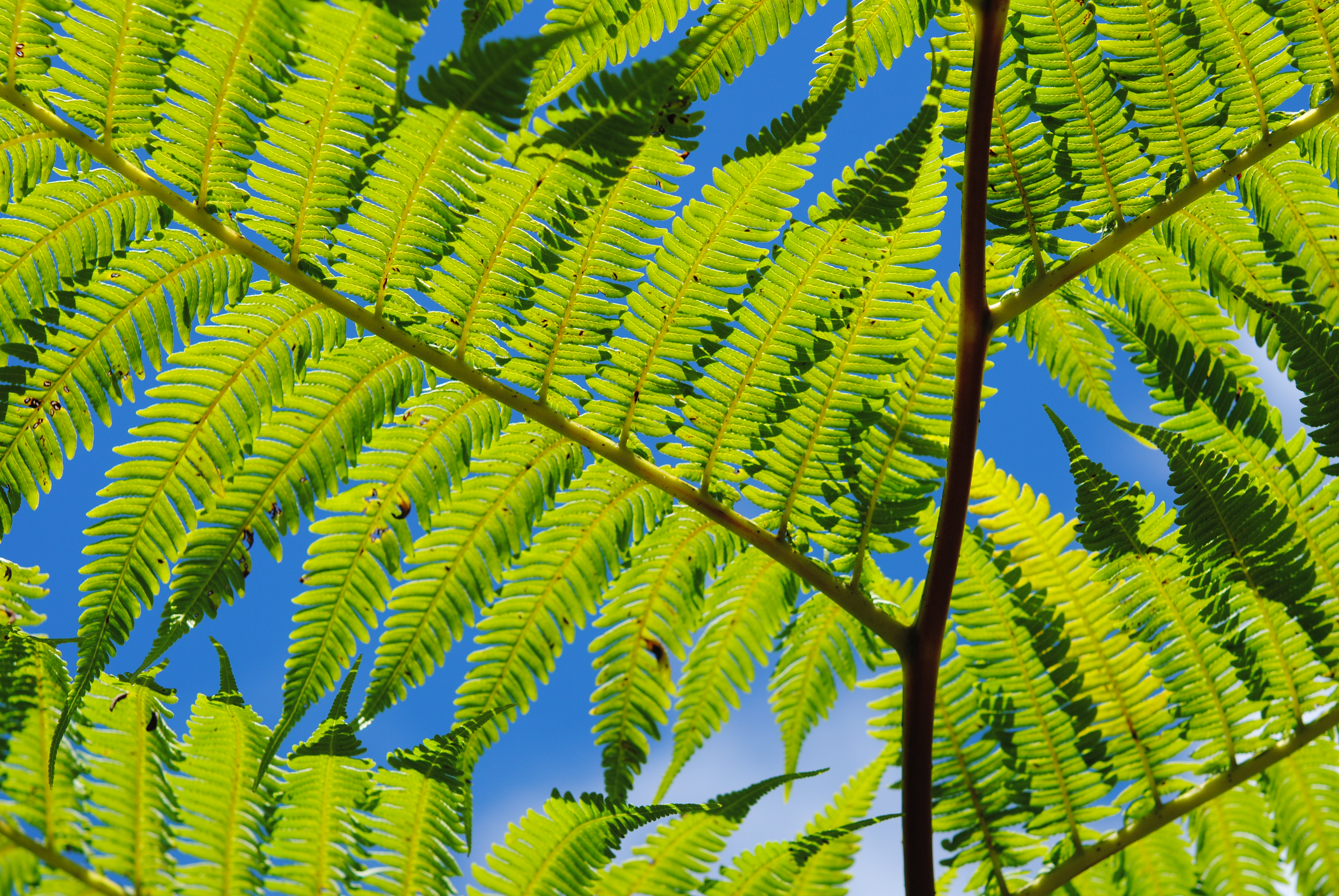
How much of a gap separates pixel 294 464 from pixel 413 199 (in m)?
0.59

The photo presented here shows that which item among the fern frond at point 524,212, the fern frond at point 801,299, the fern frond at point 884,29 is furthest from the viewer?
the fern frond at point 884,29

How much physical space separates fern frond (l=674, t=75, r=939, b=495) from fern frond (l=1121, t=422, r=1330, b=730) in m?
0.64

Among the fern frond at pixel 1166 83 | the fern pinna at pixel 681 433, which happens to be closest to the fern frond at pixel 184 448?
the fern pinna at pixel 681 433

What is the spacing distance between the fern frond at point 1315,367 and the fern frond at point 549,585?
49.4 inches

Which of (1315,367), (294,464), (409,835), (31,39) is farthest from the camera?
(409,835)

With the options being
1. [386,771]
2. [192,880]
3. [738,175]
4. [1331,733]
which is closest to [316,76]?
[738,175]

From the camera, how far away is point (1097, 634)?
185cm

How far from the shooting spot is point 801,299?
1750 mm

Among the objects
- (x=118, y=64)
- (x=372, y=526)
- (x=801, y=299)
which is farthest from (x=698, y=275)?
(x=118, y=64)

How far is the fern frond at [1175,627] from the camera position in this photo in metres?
1.80

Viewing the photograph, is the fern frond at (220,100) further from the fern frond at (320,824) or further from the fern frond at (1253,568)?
the fern frond at (1253,568)

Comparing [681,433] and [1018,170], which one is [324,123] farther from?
[1018,170]

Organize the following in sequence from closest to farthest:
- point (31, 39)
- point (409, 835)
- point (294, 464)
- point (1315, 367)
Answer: point (31, 39)
point (1315, 367)
point (294, 464)
point (409, 835)

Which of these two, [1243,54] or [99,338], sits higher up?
[1243,54]
